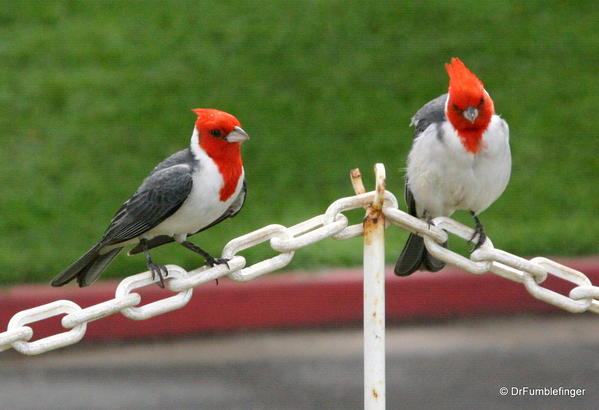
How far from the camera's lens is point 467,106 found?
2.76m

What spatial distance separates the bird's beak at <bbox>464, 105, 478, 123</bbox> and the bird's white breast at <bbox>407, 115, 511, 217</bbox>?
15cm

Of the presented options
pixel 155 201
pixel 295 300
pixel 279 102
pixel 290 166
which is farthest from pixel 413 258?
pixel 279 102

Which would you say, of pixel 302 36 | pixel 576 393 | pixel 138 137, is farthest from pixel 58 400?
pixel 302 36

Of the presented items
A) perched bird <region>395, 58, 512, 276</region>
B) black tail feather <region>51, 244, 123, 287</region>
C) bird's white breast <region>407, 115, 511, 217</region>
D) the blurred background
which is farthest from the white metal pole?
the blurred background

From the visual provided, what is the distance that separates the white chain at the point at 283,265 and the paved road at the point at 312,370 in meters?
2.73

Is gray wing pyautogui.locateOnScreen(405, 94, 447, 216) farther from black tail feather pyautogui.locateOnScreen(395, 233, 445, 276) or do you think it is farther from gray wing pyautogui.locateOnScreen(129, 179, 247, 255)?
gray wing pyautogui.locateOnScreen(129, 179, 247, 255)

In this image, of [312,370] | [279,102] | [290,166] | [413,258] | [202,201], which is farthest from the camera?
[279,102]

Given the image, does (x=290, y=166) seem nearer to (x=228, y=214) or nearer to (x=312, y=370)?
(x=312, y=370)

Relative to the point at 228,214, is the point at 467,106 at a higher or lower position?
higher

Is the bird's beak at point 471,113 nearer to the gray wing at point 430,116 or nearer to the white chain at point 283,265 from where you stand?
the gray wing at point 430,116

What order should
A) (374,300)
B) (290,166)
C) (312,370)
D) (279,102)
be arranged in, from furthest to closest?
(279,102)
(290,166)
(312,370)
(374,300)

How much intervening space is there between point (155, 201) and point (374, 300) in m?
1.03

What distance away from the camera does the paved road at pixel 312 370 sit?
4.88 metres

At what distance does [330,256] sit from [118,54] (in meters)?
2.51
